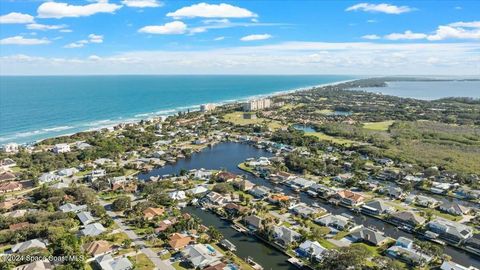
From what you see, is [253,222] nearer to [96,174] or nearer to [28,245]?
[28,245]

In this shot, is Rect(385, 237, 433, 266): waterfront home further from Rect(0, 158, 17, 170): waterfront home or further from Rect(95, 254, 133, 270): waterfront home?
Rect(0, 158, 17, 170): waterfront home

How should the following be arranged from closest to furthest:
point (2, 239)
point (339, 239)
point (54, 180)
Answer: point (2, 239) → point (339, 239) → point (54, 180)

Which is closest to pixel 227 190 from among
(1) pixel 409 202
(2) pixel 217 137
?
(1) pixel 409 202

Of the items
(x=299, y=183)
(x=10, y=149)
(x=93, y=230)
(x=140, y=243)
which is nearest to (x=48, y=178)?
→ (x=10, y=149)

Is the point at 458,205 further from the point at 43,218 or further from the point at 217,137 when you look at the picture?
the point at 217,137

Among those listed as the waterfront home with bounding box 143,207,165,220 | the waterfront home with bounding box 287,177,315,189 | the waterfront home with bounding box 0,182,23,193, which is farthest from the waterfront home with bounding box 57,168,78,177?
the waterfront home with bounding box 287,177,315,189

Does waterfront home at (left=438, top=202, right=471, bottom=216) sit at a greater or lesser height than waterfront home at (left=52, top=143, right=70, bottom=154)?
lesser
